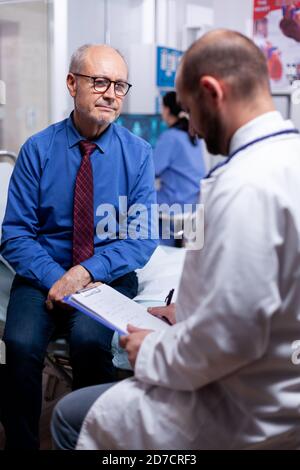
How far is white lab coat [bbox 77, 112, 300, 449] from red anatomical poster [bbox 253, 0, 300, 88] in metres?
3.45

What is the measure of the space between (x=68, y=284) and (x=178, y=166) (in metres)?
2.33

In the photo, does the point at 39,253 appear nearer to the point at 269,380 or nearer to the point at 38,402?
the point at 38,402

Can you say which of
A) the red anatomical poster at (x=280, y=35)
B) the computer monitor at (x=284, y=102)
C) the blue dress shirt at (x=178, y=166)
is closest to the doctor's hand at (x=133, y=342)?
the blue dress shirt at (x=178, y=166)

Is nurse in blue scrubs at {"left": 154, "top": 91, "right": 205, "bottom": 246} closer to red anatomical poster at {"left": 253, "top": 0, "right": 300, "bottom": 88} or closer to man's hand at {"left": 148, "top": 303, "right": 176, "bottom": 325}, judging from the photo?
red anatomical poster at {"left": 253, "top": 0, "right": 300, "bottom": 88}

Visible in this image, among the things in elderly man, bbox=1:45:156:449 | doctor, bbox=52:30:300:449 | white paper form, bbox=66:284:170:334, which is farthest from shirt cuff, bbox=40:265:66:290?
doctor, bbox=52:30:300:449

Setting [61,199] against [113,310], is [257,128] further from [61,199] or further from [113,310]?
[61,199]

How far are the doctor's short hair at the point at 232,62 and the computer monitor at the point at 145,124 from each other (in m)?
2.68

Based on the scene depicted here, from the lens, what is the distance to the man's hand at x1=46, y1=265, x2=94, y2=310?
1682 mm

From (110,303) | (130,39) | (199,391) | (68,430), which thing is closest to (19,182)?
(110,303)

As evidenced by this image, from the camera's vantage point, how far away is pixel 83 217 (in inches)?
71.2

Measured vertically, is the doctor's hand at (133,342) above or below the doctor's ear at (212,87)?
→ below

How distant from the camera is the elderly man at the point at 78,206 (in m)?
1.73

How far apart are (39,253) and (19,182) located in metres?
0.23

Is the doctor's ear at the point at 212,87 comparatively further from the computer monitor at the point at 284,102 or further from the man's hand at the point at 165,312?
the computer monitor at the point at 284,102
